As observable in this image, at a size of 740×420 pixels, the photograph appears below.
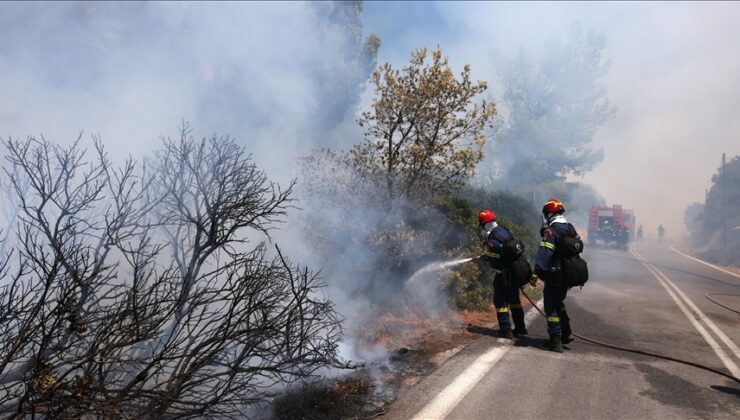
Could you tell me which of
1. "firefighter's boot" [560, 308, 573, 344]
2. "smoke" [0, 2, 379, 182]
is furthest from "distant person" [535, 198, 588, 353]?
"smoke" [0, 2, 379, 182]

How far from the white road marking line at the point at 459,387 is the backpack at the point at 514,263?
837mm

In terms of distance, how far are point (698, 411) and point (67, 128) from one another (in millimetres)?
7420

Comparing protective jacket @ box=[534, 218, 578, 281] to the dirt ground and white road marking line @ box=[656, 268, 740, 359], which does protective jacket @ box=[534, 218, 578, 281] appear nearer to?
the dirt ground

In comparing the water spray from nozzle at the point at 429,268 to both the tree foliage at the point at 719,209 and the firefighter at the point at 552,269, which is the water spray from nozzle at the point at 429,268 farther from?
the tree foliage at the point at 719,209

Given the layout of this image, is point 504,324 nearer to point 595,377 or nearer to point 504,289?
point 504,289

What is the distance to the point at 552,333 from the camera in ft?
15.4

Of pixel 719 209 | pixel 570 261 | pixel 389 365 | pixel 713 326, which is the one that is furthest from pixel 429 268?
pixel 719 209

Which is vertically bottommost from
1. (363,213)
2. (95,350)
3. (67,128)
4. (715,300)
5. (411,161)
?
(715,300)

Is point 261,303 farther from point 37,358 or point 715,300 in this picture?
point 715,300

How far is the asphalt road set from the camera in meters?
3.19

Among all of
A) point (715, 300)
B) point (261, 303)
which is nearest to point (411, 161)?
point (261, 303)

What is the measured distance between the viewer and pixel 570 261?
4.85 m

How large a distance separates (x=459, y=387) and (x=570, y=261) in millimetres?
2071

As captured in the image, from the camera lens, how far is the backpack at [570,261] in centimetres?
479
